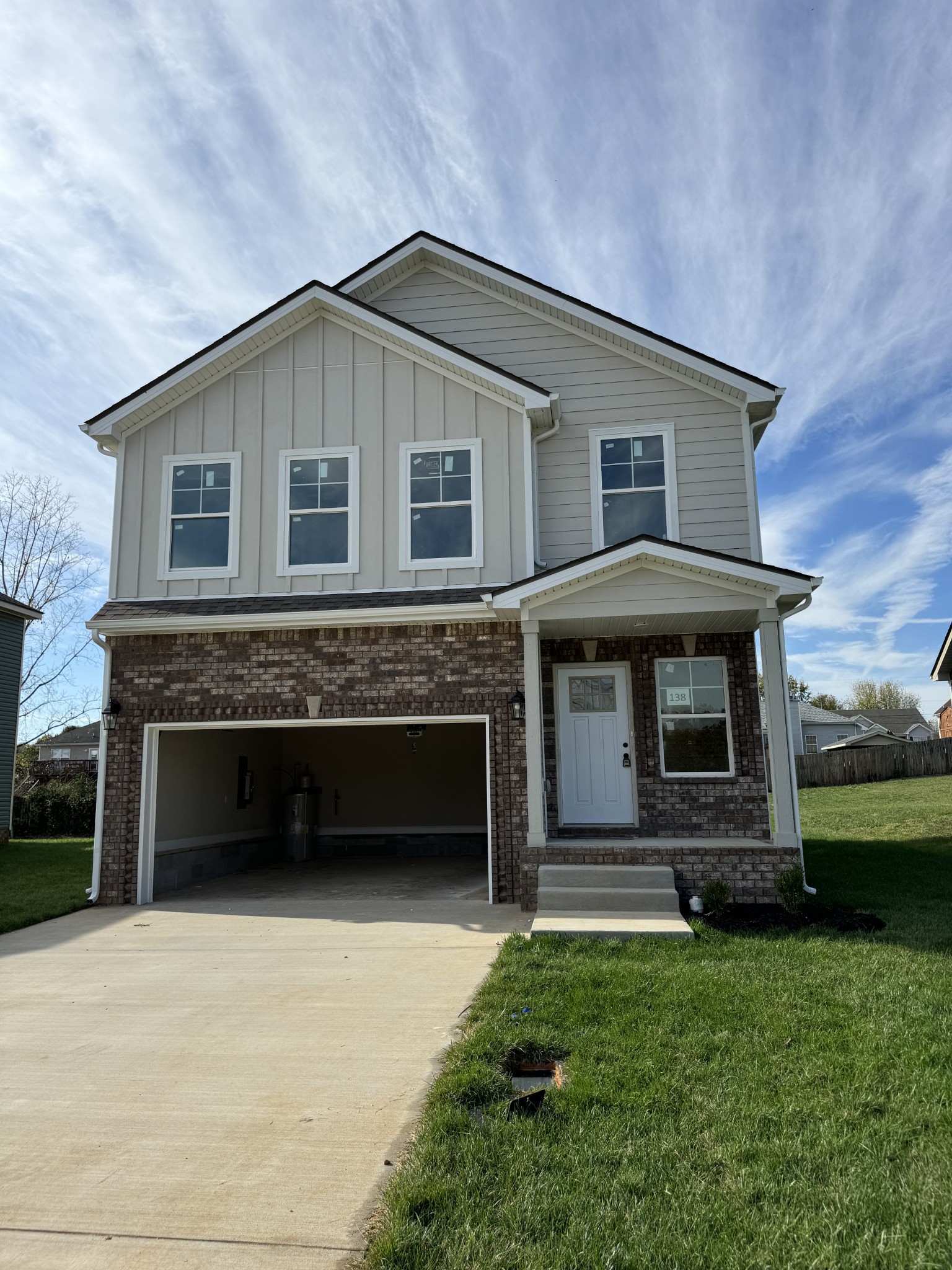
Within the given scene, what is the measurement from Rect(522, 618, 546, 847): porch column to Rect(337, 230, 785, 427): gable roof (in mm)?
4307

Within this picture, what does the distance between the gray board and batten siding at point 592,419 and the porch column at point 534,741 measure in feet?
6.23

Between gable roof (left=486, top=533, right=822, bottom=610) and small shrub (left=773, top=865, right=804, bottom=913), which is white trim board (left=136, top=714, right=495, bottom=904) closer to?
gable roof (left=486, top=533, right=822, bottom=610)

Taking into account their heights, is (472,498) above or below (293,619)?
above

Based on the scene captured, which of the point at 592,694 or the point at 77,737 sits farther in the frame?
the point at 77,737

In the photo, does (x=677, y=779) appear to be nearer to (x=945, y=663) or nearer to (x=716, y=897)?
(x=716, y=897)

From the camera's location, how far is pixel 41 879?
40.2 ft

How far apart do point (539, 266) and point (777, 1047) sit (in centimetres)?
1145

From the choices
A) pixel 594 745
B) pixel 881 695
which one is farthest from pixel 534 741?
pixel 881 695

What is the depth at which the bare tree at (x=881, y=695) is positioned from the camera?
66812mm

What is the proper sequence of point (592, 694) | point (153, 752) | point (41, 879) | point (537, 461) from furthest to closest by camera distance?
point (41, 879) → point (537, 461) → point (592, 694) → point (153, 752)

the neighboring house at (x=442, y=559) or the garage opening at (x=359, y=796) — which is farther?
the garage opening at (x=359, y=796)

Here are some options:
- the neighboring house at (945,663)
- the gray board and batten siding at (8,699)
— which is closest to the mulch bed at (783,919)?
the neighboring house at (945,663)

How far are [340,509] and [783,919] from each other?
6745 mm

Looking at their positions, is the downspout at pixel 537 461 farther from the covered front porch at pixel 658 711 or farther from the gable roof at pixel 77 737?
the gable roof at pixel 77 737
